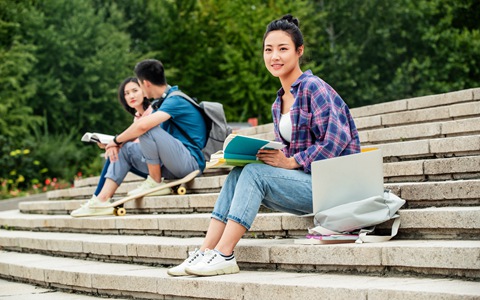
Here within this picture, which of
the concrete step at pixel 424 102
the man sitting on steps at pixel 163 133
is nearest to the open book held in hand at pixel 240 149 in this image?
the man sitting on steps at pixel 163 133

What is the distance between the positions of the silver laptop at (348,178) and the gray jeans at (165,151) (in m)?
2.93

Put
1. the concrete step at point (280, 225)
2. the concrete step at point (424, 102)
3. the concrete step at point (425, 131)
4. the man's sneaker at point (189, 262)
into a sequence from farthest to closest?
the concrete step at point (424, 102) < the concrete step at point (425, 131) < the man's sneaker at point (189, 262) < the concrete step at point (280, 225)

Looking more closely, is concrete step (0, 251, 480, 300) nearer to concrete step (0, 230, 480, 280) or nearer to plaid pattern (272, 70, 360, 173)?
concrete step (0, 230, 480, 280)

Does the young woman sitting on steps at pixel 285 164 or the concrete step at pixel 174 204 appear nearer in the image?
the young woman sitting on steps at pixel 285 164

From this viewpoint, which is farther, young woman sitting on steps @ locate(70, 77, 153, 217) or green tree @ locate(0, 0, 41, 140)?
green tree @ locate(0, 0, 41, 140)

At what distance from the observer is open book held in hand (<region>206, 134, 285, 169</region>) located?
4.61 meters

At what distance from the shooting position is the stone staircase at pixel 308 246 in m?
4.18

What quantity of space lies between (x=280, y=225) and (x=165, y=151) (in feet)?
7.51

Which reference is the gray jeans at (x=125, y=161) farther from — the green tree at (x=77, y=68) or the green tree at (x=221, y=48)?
the green tree at (x=221, y=48)

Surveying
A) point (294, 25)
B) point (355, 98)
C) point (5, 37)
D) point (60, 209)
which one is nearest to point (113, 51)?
point (5, 37)

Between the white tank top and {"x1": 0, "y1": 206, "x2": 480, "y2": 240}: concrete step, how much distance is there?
0.54m

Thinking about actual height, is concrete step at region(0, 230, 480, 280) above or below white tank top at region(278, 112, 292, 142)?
below

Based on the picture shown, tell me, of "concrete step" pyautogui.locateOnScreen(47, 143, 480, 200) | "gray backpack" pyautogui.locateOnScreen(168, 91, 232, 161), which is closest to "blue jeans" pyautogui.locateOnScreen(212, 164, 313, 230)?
"concrete step" pyautogui.locateOnScreen(47, 143, 480, 200)

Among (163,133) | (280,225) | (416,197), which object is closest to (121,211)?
(163,133)
